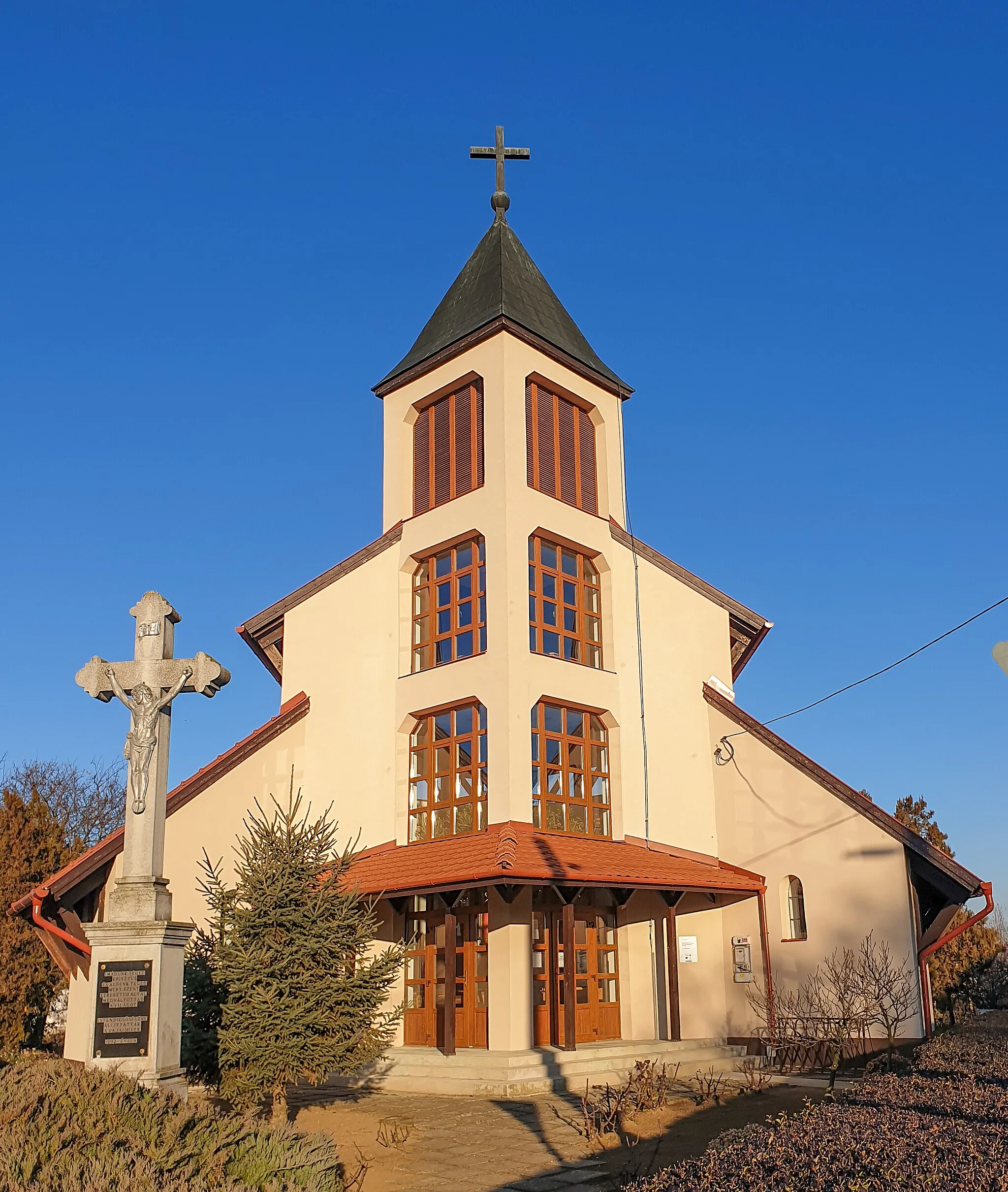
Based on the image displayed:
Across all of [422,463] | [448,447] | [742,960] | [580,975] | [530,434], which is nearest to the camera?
[580,975]

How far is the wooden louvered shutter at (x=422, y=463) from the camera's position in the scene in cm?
2025

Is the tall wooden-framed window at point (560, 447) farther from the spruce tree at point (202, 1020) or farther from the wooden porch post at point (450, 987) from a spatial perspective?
the spruce tree at point (202, 1020)

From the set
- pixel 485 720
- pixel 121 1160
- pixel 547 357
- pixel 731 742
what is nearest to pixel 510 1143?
pixel 121 1160

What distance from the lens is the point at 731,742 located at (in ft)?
65.6

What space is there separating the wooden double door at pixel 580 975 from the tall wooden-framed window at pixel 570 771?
4.60 ft

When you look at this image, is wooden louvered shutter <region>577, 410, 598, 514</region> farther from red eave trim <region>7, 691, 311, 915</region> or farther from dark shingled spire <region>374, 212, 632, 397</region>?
red eave trim <region>7, 691, 311, 915</region>

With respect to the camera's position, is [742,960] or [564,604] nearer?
[742,960]

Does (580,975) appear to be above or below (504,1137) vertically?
above

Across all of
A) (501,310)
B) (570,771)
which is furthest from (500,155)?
(570,771)

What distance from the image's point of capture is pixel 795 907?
18.5 m

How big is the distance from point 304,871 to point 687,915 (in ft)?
33.8

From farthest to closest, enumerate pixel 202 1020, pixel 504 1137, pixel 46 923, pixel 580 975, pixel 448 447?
pixel 448 447
pixel 580 975
pixel 46 923
pixel 504 1137
pixel 202 1020

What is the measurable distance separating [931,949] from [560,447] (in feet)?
34.4

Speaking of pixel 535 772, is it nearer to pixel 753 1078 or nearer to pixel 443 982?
pixel 443 982
